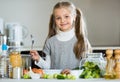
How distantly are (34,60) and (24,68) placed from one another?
0.34 ft

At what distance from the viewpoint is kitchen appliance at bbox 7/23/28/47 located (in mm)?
1689

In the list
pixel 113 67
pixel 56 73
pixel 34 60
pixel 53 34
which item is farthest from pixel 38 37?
pixel 113 67

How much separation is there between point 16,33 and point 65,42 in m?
0.44

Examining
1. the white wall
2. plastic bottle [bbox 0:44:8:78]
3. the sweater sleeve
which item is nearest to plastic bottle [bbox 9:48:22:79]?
plastic bottle [bbox 0:44:8:78]

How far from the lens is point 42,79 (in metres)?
1.03

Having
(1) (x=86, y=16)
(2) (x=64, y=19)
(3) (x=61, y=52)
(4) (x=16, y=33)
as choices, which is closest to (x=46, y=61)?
(3) (x=61, y=52)

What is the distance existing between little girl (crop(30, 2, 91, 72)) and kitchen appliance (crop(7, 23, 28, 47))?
1.03 feet

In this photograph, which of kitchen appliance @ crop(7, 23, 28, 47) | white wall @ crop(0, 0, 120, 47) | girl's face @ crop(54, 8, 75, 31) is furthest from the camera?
white wall @ crop(0, 0, 120, 47)

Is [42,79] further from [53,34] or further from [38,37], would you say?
[38,37]

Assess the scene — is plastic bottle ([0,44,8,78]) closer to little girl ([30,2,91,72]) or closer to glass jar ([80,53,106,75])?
little girl ([30,2,91,72])

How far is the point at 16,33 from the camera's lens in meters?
1.70

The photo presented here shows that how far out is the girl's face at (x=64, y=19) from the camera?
137 centimetres

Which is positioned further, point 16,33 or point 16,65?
point 16,33

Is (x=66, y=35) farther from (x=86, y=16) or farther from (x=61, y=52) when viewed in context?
(x=86, y=16)
